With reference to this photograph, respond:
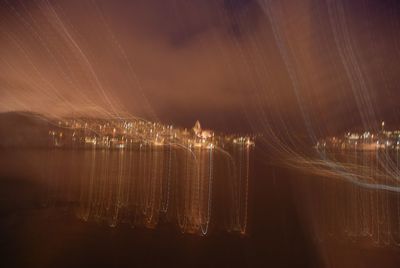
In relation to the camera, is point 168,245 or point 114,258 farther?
point 168,245

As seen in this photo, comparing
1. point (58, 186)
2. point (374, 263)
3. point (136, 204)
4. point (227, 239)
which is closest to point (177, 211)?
point (136, 204)

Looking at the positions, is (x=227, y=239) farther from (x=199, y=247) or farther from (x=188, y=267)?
(x=188, y=267)

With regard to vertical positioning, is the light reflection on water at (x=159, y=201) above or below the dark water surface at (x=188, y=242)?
above

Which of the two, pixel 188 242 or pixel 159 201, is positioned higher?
pixel 159 201

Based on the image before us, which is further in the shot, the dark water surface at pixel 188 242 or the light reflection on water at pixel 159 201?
the light reflection on water at pixel 159 201

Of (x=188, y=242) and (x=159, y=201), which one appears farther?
(x=159, y=201)

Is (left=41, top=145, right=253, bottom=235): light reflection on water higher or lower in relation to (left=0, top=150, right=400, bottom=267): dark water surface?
higher

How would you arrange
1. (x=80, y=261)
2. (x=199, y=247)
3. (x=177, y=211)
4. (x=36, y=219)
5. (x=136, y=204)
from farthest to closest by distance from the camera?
(x=136, y=204) → (x=177, y=211) → (x=36, y=219) → (x=199, y=247) → (x=80, y=261)

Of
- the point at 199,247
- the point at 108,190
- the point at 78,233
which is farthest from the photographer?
the point at 108,190

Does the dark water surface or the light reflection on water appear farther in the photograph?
the light reflection on water

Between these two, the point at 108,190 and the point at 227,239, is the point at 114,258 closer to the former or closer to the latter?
the point at 227,239
